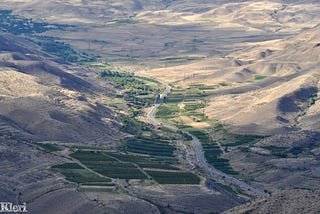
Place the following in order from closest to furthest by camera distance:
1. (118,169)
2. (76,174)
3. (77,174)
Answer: (76,174)
(77,174)
(118,169)

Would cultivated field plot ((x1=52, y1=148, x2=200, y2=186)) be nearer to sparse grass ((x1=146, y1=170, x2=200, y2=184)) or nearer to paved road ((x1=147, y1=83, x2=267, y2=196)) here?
sparse grass ((x1=146, y1=170, x2=200, y2=184))

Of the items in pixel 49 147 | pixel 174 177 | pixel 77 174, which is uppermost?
pixel 77 174

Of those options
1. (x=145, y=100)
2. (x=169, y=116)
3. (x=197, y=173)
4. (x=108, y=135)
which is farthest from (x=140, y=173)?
(x=145, y=100)

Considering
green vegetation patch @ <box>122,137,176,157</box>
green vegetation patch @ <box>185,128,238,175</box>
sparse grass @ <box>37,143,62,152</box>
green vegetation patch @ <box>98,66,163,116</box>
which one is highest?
sparse grass @ <box>37,143,62,152</box>

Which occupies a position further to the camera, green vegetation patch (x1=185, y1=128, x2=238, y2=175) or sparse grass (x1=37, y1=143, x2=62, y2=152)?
green vegetation patch (x1=185, y1=128, x2=238, y2=175)

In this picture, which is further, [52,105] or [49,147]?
[52,105]

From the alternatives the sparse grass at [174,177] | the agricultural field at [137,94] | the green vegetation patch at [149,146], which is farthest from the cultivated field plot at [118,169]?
the agricultural field at [137,94]

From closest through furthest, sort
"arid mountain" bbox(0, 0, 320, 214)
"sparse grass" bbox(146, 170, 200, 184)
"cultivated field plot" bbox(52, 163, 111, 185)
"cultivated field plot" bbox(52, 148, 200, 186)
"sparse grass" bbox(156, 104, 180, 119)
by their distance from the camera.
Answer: "arid mountain" bbox(0, 0, 320, 214) → "cultivated field plot" bbox(52, 163, 111, 185) → "cultivated field plot" bbox(52, 148, 200, 186) → "sparse grass" bbox(146, 170, 200, 184) → "sparse grass" bbox(156, 104, 180, 119)

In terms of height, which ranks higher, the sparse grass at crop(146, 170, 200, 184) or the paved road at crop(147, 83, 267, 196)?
the sparse grass at crop(146, 170, 200, 184)

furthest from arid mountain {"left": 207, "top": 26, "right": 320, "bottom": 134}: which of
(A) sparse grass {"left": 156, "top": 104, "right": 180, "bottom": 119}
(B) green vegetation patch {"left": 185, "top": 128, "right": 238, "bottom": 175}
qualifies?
(B) green vegetation patch {"left": 185, "top": 128, "right": 238, "bottom": 175}

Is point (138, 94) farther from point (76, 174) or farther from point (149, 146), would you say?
point (76, 174)

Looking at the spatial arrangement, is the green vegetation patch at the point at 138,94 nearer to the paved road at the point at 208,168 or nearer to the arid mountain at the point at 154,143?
the arid mountain at the point at 154,143

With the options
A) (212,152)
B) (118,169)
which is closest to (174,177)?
(118,169)
